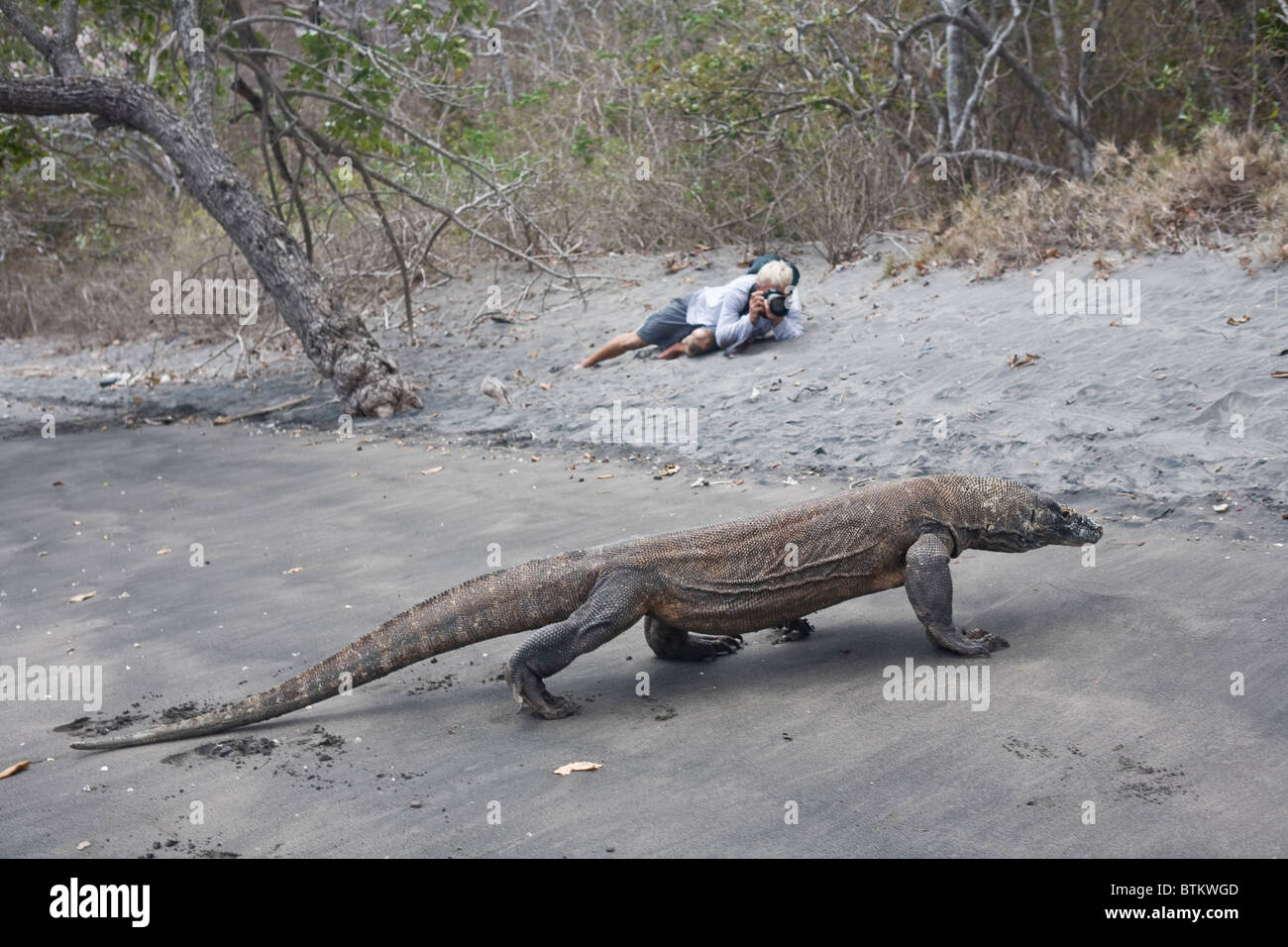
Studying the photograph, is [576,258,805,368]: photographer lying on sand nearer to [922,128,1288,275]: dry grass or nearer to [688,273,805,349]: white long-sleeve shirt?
[688,273,805,349]: white long-sleeve shirt

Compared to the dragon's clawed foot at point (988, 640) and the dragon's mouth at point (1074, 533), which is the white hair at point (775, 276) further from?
the dragon's clawed foot at point (988, 640)

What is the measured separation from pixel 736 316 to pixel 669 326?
72 centimetres

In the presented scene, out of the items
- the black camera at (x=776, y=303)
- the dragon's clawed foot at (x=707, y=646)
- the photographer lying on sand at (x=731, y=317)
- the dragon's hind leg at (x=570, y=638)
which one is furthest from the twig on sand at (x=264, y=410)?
the dragon's hind leg at (x=570, y=638)

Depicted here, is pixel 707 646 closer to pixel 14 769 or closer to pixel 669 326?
pixel 14 769

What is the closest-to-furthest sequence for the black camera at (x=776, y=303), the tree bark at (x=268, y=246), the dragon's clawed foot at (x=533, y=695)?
1. the dragon's clawed foot at (x=533, y=695)
2. the black camera at (x=776, y=303)
3. the tree bark at (x=268, y=246)

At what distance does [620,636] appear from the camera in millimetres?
5297

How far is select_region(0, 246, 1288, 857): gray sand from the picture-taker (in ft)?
11.3

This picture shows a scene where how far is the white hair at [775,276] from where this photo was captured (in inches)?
426

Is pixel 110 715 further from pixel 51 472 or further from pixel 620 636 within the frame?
pixel 51 472

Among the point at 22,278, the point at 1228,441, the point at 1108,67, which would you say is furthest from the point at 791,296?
the point at 22,278

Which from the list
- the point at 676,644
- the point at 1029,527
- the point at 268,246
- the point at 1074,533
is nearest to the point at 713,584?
the point at 676,644

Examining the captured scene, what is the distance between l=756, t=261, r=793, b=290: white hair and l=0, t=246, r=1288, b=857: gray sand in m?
0.56

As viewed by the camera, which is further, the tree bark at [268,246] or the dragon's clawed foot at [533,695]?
the tree bark at [268,246]

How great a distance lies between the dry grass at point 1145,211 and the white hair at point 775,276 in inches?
62.5
